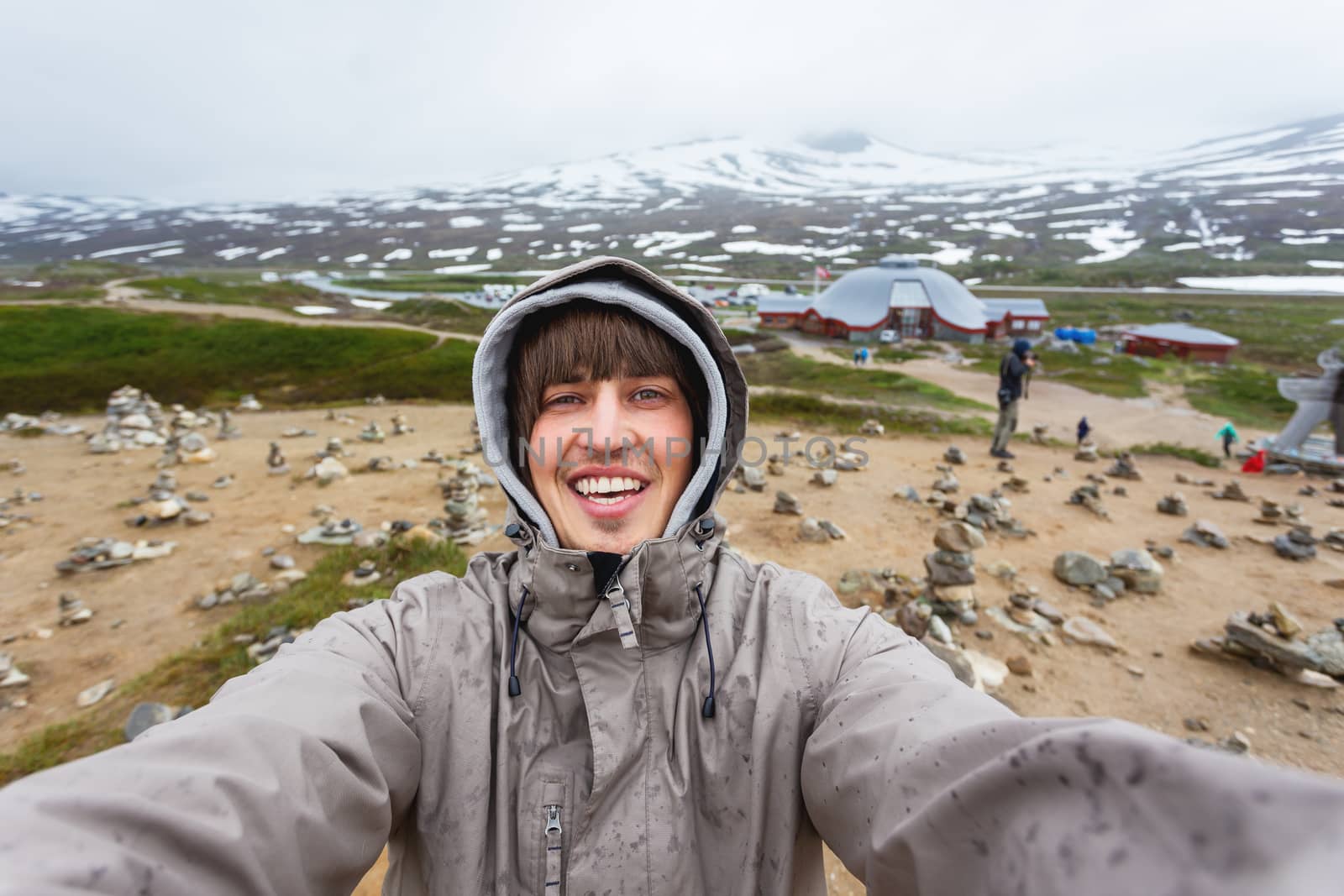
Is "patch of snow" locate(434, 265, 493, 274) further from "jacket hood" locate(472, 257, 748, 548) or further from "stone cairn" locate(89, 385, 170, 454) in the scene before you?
"jacket hood" locate(472, 257, 748, 548)

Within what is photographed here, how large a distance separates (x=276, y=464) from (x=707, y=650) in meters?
13.6

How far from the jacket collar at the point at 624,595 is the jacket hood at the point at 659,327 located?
19 cm

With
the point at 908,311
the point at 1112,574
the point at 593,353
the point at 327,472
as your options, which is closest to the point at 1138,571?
the point at 1112,574

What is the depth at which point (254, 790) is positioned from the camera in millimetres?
1311

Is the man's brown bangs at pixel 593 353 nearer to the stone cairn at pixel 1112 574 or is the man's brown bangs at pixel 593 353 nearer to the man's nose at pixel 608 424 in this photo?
the man's nose at pixel 608 424

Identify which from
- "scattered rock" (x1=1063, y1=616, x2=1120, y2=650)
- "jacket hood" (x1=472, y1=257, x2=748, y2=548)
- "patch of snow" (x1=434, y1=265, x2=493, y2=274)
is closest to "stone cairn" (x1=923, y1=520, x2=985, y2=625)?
"scattered rock" (x1=1063, y1=616, x2=1120, y2=650)

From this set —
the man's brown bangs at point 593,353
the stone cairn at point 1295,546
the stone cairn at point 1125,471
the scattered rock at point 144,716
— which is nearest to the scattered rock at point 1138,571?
the stone cairn at point 1295,546

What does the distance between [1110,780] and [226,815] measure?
186 centimetres

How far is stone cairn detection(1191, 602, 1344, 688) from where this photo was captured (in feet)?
17.4

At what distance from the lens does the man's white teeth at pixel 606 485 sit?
2369 millimetres

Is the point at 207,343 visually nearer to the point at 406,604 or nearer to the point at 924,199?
the point at 406,604

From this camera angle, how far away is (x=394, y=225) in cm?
16175

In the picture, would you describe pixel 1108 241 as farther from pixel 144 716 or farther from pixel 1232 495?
pixel 144 716

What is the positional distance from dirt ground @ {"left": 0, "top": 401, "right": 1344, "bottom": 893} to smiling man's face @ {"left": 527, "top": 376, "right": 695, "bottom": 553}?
3330 millimetres
